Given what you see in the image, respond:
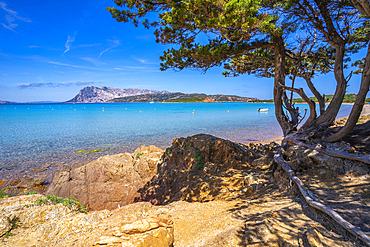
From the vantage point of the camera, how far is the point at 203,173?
6934 mm

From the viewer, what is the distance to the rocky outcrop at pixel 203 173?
18.8 feet

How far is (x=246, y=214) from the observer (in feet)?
12.9

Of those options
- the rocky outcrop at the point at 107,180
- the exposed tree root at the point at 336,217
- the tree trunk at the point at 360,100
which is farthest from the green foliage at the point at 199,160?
the tree trunk at the point at 360,100

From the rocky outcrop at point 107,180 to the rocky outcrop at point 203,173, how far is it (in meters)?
0.69

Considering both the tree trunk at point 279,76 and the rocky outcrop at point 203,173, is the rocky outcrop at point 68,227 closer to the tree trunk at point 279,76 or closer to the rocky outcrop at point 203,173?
the rocky outcrop at point 203,173

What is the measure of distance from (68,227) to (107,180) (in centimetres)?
416

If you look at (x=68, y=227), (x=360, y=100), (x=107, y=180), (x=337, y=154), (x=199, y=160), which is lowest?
(x=107, y=180)

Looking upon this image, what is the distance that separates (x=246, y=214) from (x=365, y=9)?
6003 millimetres

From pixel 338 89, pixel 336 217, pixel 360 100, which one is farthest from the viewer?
pixel 338 89

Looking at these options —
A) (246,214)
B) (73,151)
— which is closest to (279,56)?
(246,214)

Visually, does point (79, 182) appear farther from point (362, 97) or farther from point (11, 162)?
point (362, 97)

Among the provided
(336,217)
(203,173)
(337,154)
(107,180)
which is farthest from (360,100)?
(107,180)

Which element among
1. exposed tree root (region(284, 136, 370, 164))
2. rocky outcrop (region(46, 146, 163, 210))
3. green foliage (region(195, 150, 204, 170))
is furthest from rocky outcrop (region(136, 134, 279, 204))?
exposed tree root (region(284, 136, 370, 164))

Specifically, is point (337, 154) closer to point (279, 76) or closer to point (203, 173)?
point (279, 76)
